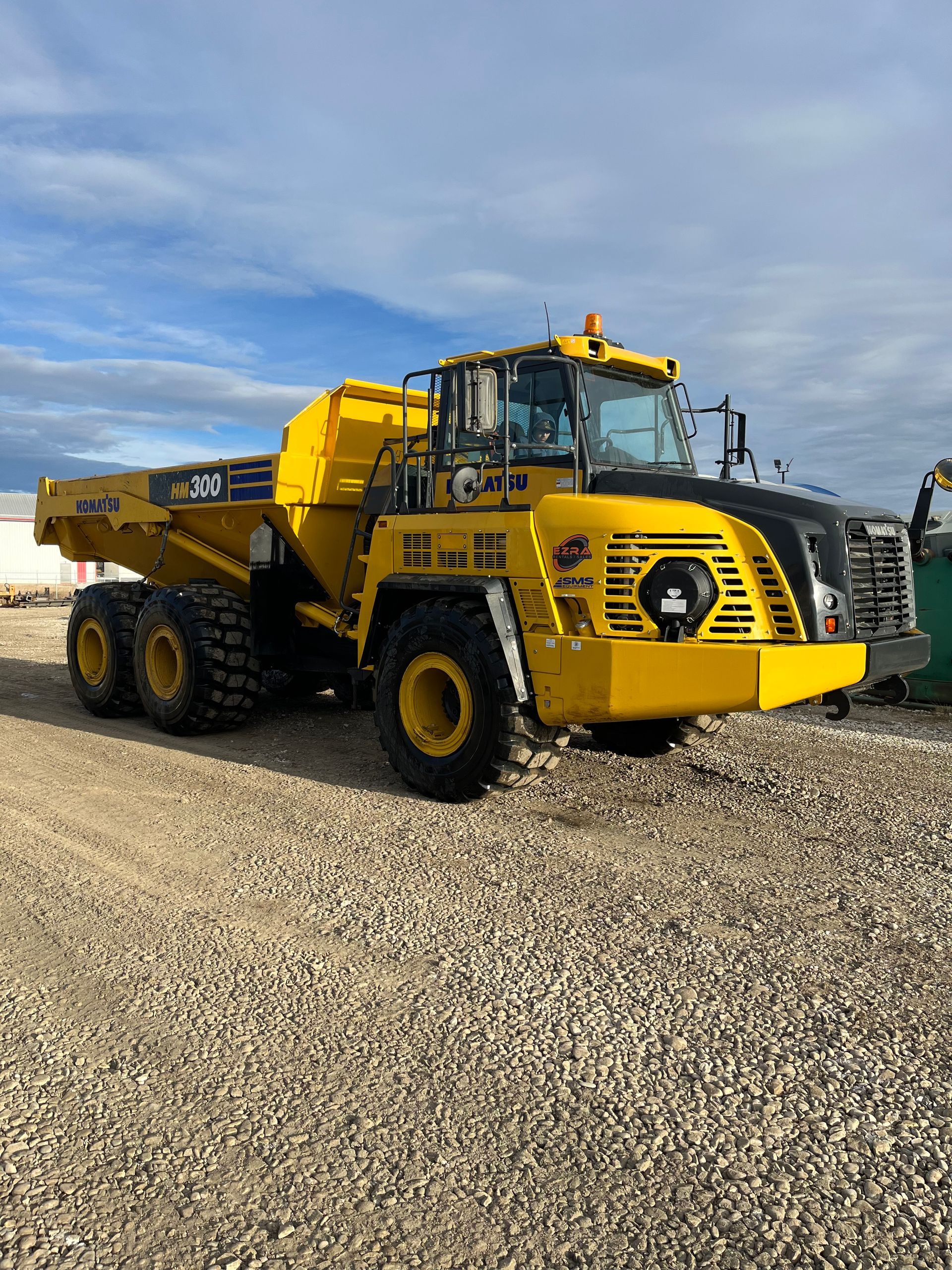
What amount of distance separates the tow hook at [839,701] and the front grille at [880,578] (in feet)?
1.11

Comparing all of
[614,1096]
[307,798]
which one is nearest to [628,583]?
[307,798]

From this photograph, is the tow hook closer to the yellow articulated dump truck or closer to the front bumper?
the yellow articulated dump truck

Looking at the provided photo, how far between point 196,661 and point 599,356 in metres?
3.98

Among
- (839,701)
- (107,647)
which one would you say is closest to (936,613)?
(839,701)

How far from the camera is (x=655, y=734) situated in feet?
22.1

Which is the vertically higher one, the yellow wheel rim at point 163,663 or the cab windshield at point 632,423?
the cab windshield at point 632,423

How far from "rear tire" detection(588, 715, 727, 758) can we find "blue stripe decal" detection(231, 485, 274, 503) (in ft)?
9.87

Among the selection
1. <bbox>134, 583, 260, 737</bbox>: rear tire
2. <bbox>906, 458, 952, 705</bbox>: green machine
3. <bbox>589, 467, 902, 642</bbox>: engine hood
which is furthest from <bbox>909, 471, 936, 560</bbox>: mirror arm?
<bbox>134, 583, 260, 737</bbox>: rear tire

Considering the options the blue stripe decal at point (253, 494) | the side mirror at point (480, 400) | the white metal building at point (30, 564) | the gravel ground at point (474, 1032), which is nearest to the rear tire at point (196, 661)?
the blue stripe decal at point (253, 494)

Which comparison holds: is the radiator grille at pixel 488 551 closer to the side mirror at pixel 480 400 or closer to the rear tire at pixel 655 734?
the side mirror at pixel 480 400

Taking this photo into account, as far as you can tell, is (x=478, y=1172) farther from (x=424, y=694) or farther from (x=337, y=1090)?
(x=424, y=694)

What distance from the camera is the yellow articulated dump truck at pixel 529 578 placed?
16.3 ft

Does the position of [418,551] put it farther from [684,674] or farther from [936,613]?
[936,613]

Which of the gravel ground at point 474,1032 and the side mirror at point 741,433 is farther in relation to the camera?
the side mirror at point 741,433
